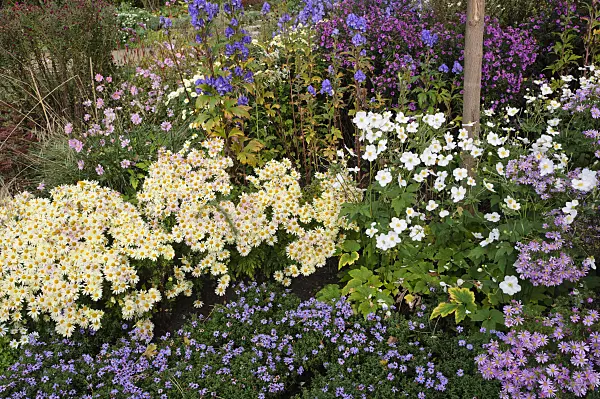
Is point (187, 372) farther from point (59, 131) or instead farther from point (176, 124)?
point (59, 131)

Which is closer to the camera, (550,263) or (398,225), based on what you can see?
(550,263)

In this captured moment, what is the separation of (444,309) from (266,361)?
37.4 inches

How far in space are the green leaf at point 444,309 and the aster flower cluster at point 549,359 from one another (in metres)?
0.38

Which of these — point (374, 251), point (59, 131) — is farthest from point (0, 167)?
point (374, 251)

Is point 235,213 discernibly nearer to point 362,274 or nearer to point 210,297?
point 210,297

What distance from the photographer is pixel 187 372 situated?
272cm

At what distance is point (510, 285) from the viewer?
2812 millimetres

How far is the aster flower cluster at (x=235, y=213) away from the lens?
127 inches

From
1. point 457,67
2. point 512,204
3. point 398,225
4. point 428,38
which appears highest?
point 428,38

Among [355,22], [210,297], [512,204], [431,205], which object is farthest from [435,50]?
[210,297]

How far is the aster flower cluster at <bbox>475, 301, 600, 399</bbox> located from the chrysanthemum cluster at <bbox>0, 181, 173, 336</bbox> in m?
1.82

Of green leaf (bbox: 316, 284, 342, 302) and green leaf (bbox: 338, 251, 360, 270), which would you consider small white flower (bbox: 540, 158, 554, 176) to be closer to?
green leaf (bbox: 338, 251, 360, 270)

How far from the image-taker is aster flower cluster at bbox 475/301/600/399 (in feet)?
7.26

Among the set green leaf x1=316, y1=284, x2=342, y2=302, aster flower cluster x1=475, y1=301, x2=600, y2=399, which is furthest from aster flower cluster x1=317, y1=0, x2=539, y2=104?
aster flower cluster x1=475, y1=301, x2=600, y2=399
